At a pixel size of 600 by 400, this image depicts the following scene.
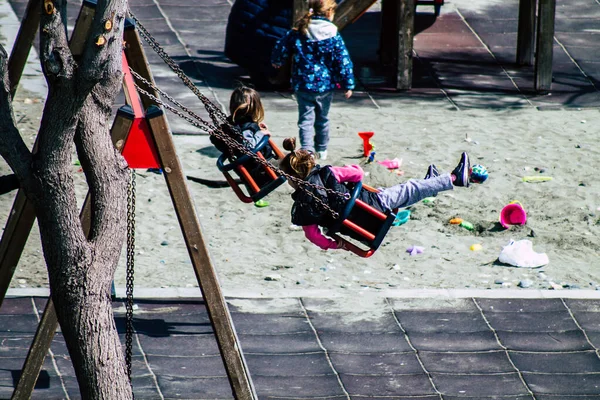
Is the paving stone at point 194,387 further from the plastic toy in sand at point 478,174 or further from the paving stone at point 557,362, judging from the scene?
the plastic toy in sand at point 478,174

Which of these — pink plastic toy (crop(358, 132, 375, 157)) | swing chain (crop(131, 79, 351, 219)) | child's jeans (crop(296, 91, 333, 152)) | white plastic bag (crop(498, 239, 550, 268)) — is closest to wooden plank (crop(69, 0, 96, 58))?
swing chain (crop(131, 79, 351, 219))

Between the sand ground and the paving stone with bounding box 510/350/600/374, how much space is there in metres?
1.14

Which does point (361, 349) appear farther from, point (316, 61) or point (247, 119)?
point (316, 61)

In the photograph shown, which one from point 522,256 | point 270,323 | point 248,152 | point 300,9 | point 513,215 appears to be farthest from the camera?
point 300,9

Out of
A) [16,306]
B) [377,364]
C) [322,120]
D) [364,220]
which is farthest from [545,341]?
[322,120]

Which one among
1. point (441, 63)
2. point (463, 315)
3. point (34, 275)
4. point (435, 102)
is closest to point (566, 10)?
point (441, 63)

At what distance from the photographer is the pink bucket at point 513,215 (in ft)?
27.7

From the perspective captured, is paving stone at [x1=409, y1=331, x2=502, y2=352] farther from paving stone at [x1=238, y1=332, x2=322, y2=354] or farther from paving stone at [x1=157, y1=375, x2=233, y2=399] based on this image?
paving stone at [x1=157, y1=375, x2=233, y2=399]

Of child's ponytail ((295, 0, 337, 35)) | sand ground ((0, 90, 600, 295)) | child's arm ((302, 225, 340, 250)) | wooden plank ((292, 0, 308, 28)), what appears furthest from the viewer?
wooden plank ((292, 0, 308, 28))

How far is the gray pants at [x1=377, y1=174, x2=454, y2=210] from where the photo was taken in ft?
21.0

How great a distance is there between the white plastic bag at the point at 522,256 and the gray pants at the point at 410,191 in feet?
4.48

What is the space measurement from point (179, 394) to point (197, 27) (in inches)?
346

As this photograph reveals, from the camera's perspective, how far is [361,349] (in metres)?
6.45

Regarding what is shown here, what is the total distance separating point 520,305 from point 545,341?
51cm
